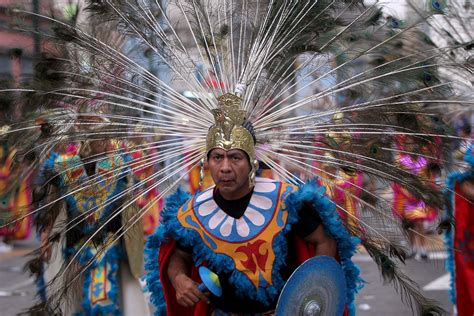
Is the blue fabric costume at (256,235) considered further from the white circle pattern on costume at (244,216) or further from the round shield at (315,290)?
the round shield at (315,290)

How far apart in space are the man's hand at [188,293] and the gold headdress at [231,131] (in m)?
0.57

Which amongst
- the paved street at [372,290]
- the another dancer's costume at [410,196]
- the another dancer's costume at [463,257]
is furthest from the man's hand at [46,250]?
the paved street at [372,290]

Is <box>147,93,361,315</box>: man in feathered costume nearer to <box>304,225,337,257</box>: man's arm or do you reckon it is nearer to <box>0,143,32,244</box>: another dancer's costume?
<box>304,225,337,257</box>: man's arm

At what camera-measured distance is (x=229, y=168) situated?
3.96 m

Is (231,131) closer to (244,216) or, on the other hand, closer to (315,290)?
(244,216)

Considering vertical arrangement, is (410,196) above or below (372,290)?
above

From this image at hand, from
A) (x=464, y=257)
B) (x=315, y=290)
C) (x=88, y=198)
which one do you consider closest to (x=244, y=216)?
(x=315, y=290)

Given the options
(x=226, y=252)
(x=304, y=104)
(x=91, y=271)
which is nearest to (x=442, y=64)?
(x=304, y=104)

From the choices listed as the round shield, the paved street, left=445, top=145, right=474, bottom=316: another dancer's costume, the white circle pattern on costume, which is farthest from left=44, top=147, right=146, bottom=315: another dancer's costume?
the paved street

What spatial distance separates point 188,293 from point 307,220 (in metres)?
0.66

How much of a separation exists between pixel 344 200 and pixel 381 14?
0.98m

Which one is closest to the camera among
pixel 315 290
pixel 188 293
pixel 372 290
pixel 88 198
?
pixel 315 290

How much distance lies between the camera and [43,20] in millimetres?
4203

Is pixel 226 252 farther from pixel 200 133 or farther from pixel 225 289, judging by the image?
pixel 200 133
